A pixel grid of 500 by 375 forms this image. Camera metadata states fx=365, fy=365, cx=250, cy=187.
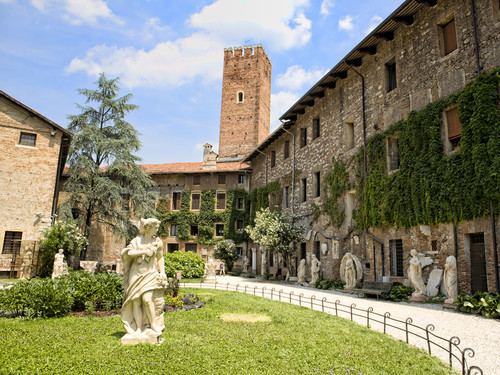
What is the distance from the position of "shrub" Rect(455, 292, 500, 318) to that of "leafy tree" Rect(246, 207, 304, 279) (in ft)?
35.7

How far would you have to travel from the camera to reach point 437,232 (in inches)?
478

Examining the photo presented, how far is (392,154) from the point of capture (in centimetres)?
1470

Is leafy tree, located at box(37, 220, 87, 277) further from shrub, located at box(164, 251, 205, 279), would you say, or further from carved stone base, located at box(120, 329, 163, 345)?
carved stone base, located at box(120, 329, 163, 345)

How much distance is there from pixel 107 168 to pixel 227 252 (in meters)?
11.0

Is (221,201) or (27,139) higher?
(27,139)

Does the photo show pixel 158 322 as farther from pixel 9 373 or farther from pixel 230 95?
pixel 230 95

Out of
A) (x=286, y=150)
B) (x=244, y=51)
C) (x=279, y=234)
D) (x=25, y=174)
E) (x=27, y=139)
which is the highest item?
(x=244, y=51)

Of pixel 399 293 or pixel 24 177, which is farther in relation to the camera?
pixel 24 177

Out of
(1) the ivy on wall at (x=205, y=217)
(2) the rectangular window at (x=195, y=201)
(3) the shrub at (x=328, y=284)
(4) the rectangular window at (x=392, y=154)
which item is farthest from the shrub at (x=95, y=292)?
(2) the rectangular window at (x=195, y=201)

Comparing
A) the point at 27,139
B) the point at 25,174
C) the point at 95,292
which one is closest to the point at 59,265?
the point at 25,174

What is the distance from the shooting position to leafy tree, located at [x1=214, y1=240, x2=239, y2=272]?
28.9 metres

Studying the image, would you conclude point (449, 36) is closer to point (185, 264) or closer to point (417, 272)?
point (417, 272)

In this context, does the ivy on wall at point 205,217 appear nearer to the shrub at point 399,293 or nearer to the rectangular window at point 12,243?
the rectangular window at point 12,243

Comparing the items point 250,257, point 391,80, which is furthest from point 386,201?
point 250,257
